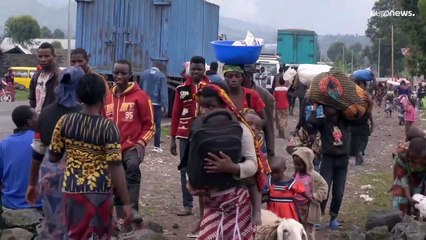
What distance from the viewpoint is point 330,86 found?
8688mm

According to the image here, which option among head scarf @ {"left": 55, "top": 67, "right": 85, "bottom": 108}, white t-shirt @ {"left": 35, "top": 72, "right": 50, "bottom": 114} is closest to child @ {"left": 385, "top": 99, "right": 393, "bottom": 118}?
white t-shirt @ {"left": 35, "top": 72, "right": 50, "bottom": 114}

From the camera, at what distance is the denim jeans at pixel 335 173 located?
29.5 feet

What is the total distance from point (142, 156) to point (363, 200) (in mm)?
4456

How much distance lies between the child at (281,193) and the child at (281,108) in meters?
12.6

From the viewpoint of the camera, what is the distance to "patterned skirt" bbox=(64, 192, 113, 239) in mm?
5707

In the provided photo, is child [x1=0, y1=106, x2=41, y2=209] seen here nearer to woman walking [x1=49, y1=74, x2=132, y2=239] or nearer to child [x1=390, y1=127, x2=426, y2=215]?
woman walking [x1=49, y1=74, x2=132, y2=239]

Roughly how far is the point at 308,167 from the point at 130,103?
5.69 ft

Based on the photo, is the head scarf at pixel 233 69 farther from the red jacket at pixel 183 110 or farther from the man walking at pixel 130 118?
the red jacket at pixel 183 110

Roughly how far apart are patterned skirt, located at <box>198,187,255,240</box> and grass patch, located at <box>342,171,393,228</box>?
361 centimetres

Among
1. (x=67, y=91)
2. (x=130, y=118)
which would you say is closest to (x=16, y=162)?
(x=130, y=118)

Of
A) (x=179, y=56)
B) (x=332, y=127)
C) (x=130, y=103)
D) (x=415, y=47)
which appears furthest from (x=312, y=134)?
(x=415, y=47)

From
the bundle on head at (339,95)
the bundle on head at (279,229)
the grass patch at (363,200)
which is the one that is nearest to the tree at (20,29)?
the grass patch at (363,200)

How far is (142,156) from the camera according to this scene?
7824 mm

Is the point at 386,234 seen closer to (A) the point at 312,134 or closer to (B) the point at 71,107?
(A) the point at 312,134
